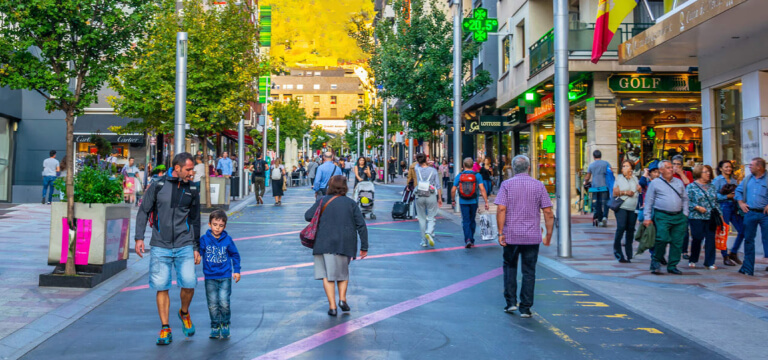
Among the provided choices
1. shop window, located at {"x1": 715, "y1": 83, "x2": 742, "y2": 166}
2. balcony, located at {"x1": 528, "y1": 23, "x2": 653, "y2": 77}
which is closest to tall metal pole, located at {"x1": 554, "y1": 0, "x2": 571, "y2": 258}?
shop window, located at {"x1": 715, "y1": 83, "x2": 742, "y2": 166}

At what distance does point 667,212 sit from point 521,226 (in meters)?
3.80

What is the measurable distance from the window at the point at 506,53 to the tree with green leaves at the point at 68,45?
67.4 ft

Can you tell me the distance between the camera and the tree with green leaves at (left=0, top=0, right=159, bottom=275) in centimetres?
1020

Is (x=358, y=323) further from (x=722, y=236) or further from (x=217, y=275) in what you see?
(x=722, y=236)

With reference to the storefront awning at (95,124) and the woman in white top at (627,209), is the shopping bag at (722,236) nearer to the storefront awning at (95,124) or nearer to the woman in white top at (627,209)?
the woman in white top at (627,209)

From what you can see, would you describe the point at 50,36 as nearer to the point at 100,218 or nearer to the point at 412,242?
the point at 100,218

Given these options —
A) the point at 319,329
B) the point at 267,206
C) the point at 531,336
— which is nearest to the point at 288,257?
A: the point at 319,329

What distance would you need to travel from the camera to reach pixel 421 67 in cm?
3128

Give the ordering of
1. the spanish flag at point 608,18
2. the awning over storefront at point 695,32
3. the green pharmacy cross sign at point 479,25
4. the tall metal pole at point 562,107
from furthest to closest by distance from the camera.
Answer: the green pharmacy cross sign at point 479,25, the spanish flag at point 608,18, the tall metal pole at point 562,107, the awning over storefront at point 695,32

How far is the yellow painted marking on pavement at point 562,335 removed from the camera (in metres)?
6.47

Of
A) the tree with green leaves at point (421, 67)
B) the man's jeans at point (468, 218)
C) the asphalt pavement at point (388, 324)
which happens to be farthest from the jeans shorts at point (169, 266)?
the tree with green leaves at point (421, 67)

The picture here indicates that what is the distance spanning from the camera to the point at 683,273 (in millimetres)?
11422

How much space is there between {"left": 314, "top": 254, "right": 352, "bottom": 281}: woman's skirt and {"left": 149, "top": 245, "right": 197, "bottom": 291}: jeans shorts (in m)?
1.61

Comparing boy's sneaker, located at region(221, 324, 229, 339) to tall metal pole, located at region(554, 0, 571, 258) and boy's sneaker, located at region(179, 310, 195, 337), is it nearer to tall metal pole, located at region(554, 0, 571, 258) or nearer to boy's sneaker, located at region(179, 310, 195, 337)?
boy's sneaker, located at region(179, 310, 195, 337)
